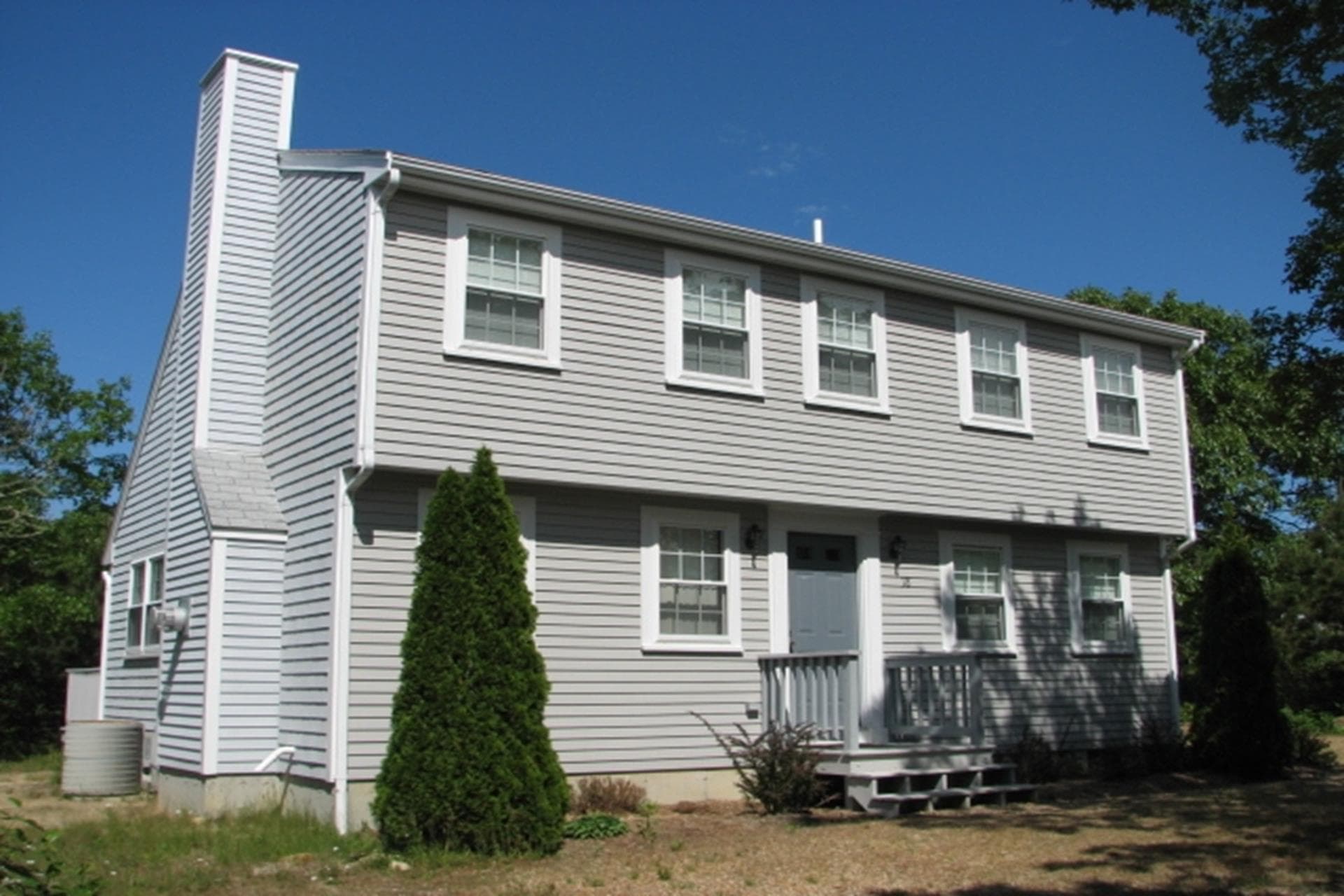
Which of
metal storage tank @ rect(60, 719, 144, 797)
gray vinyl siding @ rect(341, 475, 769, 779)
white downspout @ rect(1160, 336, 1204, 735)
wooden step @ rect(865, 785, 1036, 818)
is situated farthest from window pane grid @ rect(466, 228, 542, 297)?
white downspout @ rect(1160, 336, 1204, 735)

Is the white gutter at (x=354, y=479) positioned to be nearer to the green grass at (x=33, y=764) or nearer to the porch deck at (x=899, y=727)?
the porch deck at (x=899, y=727)

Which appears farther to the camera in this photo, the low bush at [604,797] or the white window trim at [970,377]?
the white window trim at [970,377]

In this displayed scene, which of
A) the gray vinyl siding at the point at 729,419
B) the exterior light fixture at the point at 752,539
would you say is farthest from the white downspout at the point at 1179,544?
the exterior light fixture at the point at 752,539

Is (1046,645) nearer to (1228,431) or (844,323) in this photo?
(844,323)

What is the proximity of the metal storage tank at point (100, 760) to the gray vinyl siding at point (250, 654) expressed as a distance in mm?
2617

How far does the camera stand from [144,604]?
15.4 m

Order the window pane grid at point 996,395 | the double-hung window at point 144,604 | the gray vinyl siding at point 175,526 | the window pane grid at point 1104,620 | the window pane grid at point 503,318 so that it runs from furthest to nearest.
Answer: the window pane grid at point 1104,620 → the window pane grid at point 996,395 → the double-hung window at point 144,604 → the gray vinyl siding at point 175,526 → the window pane grid at point 503,318

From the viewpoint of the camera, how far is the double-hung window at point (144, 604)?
1497cm

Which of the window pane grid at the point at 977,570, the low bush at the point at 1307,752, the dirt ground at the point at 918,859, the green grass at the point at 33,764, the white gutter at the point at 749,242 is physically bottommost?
the dirt ground at the point at 918,859

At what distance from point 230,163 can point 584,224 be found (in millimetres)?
4496

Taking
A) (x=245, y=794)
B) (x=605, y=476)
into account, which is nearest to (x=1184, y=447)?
(x=605, y=476)

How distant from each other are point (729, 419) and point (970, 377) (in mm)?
3678

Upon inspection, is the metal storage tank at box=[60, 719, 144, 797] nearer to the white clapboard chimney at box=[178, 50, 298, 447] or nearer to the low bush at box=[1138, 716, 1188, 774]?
the white clapboard chimney at box=[178, 50, 298, 447]

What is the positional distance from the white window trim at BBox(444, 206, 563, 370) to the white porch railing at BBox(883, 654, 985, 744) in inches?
199
